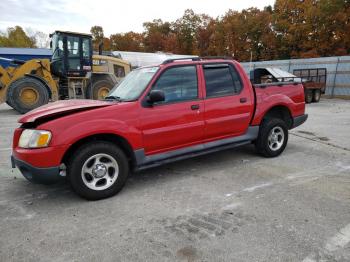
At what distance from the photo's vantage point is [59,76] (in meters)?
12.9

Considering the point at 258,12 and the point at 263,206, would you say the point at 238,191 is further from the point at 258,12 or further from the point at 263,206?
the point at 258,12

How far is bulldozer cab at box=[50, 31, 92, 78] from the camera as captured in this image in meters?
12.3

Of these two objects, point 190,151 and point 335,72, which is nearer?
point 190,151

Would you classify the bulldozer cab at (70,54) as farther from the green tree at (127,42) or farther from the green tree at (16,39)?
the green tree at (16,39)

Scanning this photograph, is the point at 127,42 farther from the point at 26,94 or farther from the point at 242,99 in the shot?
the point at 242,99

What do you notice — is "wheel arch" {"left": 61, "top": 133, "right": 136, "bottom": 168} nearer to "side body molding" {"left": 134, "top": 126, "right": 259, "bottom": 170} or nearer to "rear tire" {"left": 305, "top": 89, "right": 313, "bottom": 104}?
"side body molding" {"left": 134, "top": 126, "right": 259, "bottom": 170}

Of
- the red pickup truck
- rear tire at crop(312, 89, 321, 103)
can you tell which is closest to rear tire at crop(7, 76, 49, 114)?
the red pickup truck

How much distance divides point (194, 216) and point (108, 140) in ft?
5.21

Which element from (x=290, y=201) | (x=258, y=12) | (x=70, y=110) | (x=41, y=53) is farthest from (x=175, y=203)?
(x=258, y=12)

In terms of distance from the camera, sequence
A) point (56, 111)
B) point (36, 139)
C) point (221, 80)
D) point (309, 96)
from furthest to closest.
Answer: point (309, 96) < point (221, 80) < point (56, 111) < point (36, 139)

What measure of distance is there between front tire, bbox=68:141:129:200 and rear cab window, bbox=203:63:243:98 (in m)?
1.81

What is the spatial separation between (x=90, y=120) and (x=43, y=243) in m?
1.53

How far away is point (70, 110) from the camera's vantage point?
3.79 m

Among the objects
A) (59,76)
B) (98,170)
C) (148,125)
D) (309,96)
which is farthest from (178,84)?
(309,96)
